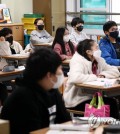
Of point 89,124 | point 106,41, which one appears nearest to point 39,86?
point 89,124

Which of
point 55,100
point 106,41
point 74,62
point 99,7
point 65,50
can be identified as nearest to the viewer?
point 55,100

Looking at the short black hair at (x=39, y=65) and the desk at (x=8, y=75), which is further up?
the short black hair at (x=39, y=65)

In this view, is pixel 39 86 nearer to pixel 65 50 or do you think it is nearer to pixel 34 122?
pixel 34 122

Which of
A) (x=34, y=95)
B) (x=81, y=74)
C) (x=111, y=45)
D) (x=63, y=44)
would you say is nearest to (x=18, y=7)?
(x=63, y=44)

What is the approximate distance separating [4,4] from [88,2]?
2.26 m

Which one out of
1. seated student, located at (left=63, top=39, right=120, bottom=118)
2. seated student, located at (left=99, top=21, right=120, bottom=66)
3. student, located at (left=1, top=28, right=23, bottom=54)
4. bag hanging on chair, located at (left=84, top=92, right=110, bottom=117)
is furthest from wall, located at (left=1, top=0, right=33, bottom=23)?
bag hanging on chair, located at (left=84, top=92, right=110, bottom=117)

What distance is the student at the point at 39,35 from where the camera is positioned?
10.4 meters

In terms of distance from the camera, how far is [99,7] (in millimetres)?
11188

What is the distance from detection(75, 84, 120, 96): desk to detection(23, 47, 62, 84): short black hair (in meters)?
2.11

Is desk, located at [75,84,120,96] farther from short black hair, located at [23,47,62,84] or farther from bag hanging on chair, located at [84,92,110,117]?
short black hair, located at [23,47,62,84]

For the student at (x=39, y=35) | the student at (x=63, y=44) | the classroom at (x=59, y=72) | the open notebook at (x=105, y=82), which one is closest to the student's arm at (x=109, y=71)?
the classroom at (x=59, y=72)

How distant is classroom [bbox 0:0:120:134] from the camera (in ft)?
9.86

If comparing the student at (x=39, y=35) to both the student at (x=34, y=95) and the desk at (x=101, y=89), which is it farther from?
the student at (x=34, y=95)

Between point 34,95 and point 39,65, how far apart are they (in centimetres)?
22
